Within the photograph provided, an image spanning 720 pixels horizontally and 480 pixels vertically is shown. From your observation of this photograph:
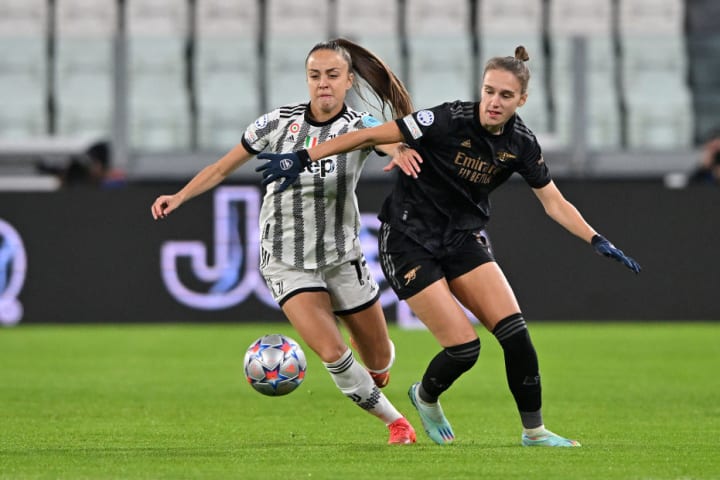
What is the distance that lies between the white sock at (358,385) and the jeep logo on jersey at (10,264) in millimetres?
8954

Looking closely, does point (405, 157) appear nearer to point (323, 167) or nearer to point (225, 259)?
point (323, 167)

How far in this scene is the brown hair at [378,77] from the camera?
24.8 feet

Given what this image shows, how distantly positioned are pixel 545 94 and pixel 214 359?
6.68m

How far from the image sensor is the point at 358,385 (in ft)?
23.5

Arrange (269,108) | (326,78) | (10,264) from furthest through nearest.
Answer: (269,108), (10,264), (326,78)

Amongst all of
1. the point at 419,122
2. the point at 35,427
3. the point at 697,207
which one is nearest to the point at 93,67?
the point at 697,207

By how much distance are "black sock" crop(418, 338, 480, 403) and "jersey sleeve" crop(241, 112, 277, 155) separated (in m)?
1.36

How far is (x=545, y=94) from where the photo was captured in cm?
1773

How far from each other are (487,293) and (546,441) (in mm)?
759

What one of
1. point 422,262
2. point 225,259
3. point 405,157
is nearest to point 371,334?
point 422,262

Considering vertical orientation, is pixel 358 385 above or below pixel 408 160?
below

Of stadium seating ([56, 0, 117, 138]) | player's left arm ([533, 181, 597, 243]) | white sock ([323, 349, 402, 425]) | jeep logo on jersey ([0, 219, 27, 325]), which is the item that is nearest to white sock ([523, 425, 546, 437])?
white sock ([323, 349, 402, 425])

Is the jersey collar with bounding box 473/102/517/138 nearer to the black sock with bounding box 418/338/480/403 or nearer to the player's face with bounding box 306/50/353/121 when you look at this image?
the player's face with bounding box 306/50/353/121

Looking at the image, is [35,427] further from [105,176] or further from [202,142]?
[202,142]
